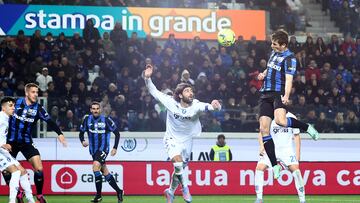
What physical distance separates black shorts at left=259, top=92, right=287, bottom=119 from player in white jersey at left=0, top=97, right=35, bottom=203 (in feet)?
12.9

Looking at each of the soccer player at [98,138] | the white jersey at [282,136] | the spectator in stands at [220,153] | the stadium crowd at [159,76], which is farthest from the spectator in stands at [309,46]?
the white jersey at [282,136]

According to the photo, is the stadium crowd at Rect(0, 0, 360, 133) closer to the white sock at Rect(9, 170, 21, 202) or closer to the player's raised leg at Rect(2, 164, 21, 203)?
the player's raised leg at Rect(2, 164, 21, 203)

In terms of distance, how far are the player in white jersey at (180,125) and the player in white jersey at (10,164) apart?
2.29 meters

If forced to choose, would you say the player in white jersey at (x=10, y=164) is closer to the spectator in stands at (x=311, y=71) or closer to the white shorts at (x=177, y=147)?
the white shorts at (x=177, y=147)

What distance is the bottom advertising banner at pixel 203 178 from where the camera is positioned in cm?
1903

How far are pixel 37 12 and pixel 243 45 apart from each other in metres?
6.18

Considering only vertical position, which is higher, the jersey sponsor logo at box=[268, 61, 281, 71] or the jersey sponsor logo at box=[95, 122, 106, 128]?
the jersey sponsor logo at box=[268, 61, 281, 71]

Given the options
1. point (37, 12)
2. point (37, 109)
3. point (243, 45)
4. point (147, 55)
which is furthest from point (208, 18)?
point (37, 109)

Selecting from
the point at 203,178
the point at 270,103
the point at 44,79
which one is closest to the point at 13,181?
the point at 270,103

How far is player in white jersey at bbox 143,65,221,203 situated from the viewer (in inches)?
540

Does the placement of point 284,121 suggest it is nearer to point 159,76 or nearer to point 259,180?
point 259,180

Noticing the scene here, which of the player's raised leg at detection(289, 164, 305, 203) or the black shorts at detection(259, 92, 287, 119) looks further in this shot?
the player's raised leg at detection(289, 164, 305, 203)

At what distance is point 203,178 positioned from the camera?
19359 millimetres

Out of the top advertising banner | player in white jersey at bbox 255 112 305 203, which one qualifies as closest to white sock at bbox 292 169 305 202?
player in white jersey at bbox 255 112 305 203
